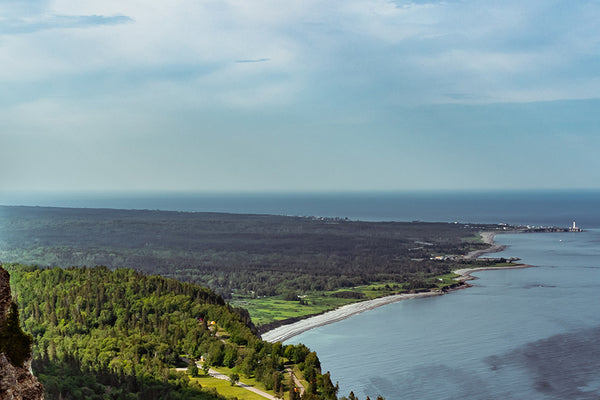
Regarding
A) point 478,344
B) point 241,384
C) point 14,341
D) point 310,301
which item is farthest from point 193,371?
point 310,301

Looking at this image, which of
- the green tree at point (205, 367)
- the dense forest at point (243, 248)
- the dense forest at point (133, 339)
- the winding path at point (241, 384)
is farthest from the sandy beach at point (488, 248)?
the winding path at point (241, 384)

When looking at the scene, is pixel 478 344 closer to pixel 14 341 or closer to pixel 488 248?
pixel 14 341

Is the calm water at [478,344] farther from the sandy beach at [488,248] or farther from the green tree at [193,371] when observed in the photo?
the sandy beach at [488,248]

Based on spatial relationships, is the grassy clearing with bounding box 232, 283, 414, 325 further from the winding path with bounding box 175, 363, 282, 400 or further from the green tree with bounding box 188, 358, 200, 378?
the green tree with bounding box 188, 358, 200, 378

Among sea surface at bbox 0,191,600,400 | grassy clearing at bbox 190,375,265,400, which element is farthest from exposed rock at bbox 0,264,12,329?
sea surface at bbox 0,191,600,400

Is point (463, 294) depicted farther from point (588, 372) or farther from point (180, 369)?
point (180, 369)

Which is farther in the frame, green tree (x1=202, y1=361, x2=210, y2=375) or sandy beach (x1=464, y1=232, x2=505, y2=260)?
sandy beach (x1=464, y1=232, x2=505, y2=260)
